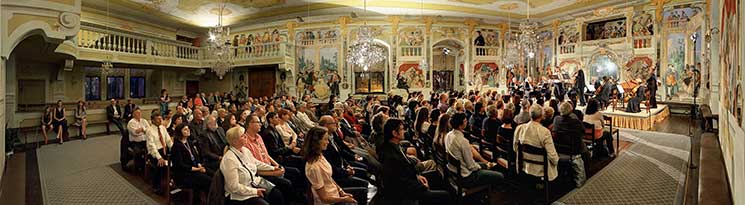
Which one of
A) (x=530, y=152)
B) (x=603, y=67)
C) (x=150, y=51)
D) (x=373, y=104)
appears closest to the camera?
(x=530, y=152)

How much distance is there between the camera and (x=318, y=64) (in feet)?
53.2

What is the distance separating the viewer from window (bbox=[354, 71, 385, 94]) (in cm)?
1688

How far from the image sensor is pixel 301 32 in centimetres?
1619

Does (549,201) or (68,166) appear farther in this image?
(68,166)

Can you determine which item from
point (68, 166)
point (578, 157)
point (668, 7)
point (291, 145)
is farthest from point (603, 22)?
point (68, 166)

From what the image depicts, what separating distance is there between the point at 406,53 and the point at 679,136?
10246 millimetres

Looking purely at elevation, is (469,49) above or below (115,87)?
above

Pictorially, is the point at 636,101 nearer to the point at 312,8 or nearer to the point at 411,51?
the point at 411,51

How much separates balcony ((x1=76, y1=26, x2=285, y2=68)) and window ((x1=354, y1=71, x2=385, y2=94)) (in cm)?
382

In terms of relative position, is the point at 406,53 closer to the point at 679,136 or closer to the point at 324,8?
the point at 324,8

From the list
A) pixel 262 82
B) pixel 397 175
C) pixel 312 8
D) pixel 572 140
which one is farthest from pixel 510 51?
pixel 397 175

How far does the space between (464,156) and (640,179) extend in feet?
9.36

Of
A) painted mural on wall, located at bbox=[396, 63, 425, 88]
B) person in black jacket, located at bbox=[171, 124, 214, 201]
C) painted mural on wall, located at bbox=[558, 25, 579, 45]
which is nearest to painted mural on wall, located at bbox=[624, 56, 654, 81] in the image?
painted mural on wall, located at bbox=[558, 25, 579, 45]

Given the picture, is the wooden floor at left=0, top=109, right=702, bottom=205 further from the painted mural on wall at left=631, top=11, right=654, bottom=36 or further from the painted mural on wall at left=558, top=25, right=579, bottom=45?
the painted mural on wall at left=558, top=25, right=579, bottom=45
